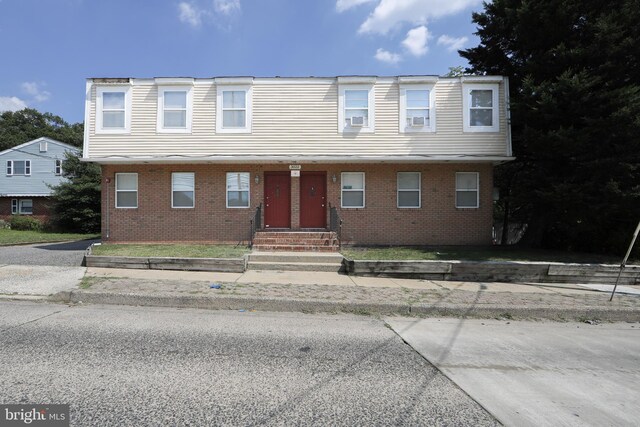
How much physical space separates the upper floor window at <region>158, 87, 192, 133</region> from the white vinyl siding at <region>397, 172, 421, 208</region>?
795 centimetres

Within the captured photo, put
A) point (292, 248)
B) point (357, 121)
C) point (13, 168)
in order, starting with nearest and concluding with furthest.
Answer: point (292, 248) → point (357, 121) → point (13, 168)

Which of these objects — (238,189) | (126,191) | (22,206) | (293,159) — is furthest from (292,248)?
(22,206)

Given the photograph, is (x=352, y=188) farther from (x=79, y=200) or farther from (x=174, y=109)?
(x=79, y=200)

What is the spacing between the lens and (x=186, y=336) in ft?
16.0

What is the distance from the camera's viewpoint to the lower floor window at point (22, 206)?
105 feet

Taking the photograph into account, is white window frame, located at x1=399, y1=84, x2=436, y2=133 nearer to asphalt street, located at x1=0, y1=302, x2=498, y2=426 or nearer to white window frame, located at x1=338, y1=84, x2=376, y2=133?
white window frame, located at x1=338, y1=84, x2=376, y2=133

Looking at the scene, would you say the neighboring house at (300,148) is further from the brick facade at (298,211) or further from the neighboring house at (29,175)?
the neighboring house at (29,175)

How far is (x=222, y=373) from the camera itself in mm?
3738

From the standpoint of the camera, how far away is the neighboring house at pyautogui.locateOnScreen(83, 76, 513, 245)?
13.5 meters

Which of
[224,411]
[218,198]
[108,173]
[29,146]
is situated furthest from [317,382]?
[29,146]

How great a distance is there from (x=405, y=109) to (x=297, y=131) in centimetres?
400

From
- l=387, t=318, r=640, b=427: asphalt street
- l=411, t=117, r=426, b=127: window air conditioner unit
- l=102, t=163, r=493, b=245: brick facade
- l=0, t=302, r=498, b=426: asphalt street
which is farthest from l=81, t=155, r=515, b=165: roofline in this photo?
l=0, t=302, r=498, b=426: asphalt street

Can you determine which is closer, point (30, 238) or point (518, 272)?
point (518, 272)

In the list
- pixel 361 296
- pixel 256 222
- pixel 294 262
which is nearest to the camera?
pixel 361 296
